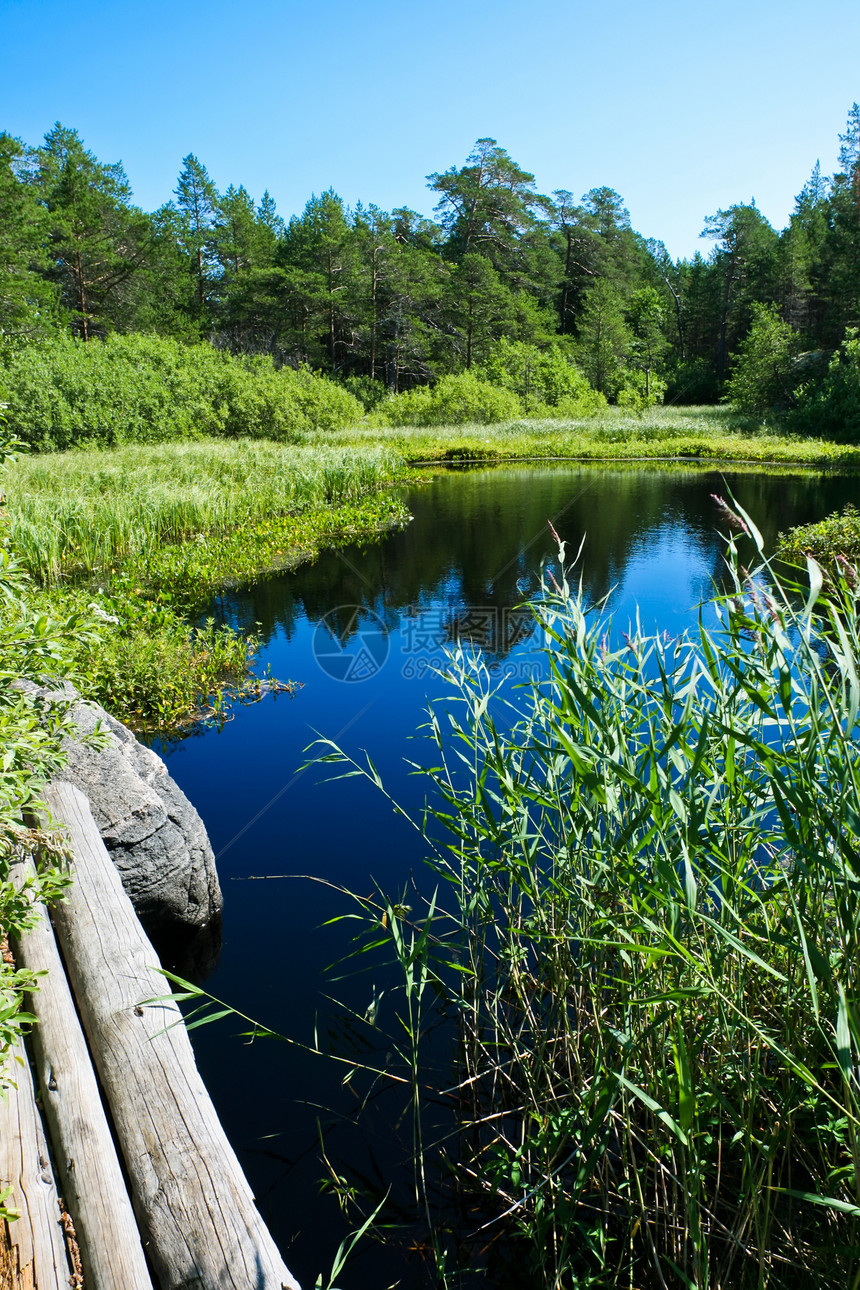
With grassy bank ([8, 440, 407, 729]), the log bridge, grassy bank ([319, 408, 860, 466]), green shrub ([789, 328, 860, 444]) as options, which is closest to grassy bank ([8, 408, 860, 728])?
grassy bank ([8, 440, 407, 729])

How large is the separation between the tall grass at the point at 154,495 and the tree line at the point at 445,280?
18584mm

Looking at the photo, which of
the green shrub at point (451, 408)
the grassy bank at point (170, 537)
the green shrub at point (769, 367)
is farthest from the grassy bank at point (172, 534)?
the green shrub at point (769, 367)

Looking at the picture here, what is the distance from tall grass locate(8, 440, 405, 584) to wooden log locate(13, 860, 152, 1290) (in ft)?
16.6

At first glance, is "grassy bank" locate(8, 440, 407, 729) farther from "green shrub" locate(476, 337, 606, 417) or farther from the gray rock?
"green shrub" locate(476, 337, 606, 417)

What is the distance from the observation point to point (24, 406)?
20.2 m

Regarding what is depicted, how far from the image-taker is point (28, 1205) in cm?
150

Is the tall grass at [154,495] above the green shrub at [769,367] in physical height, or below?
below

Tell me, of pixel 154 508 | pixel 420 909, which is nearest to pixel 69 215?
pixel 154 508

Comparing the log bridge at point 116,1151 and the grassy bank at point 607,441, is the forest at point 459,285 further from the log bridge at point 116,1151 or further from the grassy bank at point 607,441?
the log bridge at point 116,1151

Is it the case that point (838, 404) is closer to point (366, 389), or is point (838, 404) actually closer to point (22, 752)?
point (366, 389)

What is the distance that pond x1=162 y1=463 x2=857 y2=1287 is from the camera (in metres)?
2.48

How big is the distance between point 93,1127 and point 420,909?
186 cm

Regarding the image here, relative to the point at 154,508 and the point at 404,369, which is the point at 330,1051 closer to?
the point at 154,508

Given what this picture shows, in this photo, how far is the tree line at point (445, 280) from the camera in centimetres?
3659
